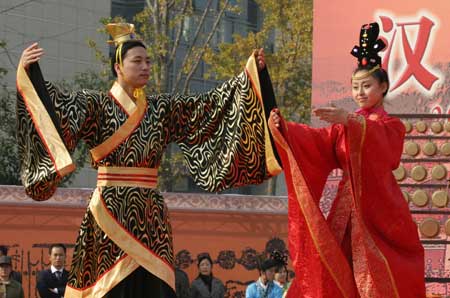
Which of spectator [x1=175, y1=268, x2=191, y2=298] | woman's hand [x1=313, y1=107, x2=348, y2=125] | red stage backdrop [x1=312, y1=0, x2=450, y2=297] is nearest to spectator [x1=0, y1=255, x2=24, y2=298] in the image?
spectator [x1=175, y1=268, x2=191, y2=298]

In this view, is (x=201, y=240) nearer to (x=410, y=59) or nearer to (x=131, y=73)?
(x=410, y=59)

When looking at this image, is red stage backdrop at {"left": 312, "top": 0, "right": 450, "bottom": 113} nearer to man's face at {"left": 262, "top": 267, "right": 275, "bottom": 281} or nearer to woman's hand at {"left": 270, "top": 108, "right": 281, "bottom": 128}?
man's face at {"left": 262, "top": 267, "right": 275, "bottom": 281}

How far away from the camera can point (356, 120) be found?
13.8 feet

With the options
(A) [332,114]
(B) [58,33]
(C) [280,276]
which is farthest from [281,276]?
(B) [58,33]

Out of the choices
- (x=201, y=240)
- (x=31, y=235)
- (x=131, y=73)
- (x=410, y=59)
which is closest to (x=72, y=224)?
(x=31, y=235)

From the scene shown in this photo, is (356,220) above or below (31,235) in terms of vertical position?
above

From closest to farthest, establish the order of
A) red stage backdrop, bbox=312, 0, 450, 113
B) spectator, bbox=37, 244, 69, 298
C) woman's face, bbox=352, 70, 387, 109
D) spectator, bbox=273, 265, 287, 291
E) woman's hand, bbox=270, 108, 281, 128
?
1. woman's hand, bbox=270, 108, 281, 128
2. woman's face, bbox=352, 70, 387, 109
3. spectator, bbox=37, 244, 69, 298
4. red stage backdrop, bbox=312, 0, 450, 113
5. spectator, bbox=273, 265, 287, 291

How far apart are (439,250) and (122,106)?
303cm

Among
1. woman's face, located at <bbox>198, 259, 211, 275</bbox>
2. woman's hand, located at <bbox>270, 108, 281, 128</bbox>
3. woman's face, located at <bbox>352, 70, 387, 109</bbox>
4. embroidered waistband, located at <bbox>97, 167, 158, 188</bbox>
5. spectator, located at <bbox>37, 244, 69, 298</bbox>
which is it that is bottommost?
woman's face, located at <bbox>198, 259, 211, 275</bbox>

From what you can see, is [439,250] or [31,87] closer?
[31,87]

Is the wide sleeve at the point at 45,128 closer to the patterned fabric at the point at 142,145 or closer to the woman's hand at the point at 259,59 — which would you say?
the patterned fabric at the point at 142,145

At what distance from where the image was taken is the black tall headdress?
177 inches

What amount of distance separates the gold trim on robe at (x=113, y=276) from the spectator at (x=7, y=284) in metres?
2.99

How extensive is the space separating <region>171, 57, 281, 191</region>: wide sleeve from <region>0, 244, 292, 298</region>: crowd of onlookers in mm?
2527
